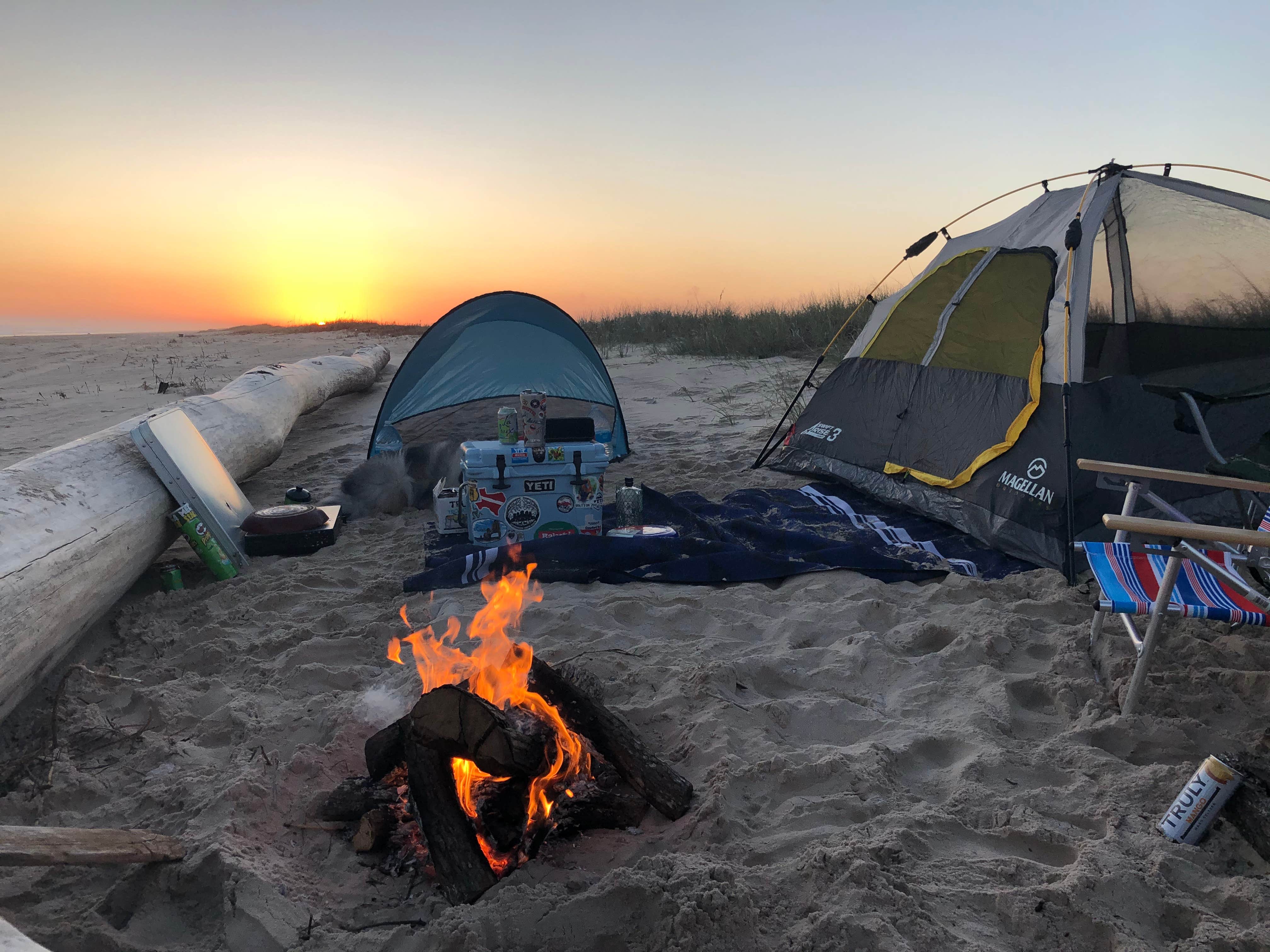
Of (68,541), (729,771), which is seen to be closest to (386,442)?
(68,541)

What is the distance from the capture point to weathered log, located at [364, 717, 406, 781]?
7.82 feet

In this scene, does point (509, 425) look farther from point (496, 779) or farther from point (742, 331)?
point (742, 331)

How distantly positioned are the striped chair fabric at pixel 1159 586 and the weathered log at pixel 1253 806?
570mm

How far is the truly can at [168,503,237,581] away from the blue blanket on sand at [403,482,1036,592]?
1.03 metres

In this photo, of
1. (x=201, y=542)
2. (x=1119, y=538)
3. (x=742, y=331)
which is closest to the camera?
(x=1119, y=538)

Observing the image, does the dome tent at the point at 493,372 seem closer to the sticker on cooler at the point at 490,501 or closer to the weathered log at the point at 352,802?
the sticker on cooler at the point at 490,501

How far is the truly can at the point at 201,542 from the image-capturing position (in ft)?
14.1

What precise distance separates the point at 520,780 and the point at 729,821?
0.62 m

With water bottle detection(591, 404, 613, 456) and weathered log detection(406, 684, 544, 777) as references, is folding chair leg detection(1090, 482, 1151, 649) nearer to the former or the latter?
weathered log detection(406, 684, 544, 777)

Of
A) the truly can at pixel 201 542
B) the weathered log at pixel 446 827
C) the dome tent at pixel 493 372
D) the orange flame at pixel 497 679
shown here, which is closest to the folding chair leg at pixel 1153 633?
the orange flame at pixel 497 679

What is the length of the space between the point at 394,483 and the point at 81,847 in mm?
4066

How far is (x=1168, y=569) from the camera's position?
2.63m

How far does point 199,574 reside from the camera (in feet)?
14.7

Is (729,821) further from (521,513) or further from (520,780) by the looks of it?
(521,513)
